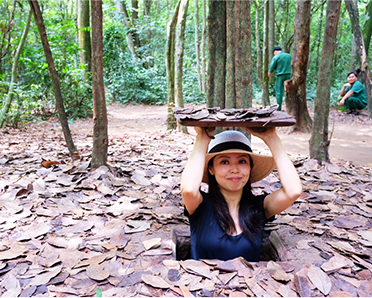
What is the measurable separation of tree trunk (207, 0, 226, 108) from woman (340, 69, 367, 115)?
28.1 ft

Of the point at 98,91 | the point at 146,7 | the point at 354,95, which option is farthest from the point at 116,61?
the point at 98,91

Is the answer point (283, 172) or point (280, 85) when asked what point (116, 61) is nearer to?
point (280, 85)

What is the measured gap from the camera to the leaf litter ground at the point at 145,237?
67.9 inches

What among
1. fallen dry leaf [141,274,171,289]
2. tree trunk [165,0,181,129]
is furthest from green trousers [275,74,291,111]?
fallen dry leaf [141,274,171,289]

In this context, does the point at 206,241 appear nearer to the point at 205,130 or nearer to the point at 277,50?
the point at 205,130

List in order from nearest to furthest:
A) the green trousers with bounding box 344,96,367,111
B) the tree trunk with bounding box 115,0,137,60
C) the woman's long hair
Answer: the woman's long hair
the green trousers with bounding box 344,96,367,111
the tree trunk with bounding box 115,0,137,60

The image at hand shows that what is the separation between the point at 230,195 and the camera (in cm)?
216

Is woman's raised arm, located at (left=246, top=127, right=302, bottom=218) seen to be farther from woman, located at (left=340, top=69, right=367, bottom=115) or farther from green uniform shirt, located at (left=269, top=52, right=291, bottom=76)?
woman, located at (left=340, top=69, right=367, bottom=115)

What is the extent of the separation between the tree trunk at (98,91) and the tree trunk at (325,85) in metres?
2.59

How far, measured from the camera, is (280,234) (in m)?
2.40

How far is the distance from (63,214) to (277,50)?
7.91m

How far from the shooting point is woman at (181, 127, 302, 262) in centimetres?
Answer: 197

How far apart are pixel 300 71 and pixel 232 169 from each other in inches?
251

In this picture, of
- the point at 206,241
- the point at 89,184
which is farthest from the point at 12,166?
the point at 206,241
